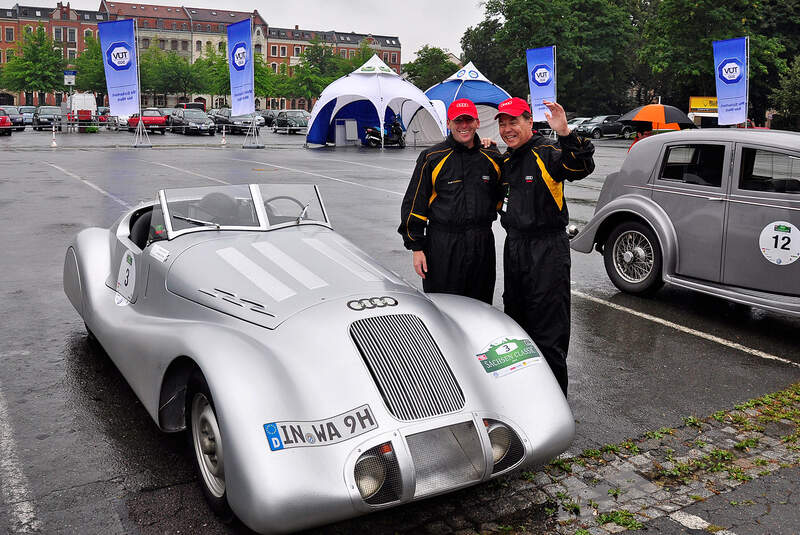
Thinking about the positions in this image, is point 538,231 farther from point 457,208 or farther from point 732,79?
point 732,79

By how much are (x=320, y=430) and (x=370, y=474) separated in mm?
292

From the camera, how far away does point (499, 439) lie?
3600mm

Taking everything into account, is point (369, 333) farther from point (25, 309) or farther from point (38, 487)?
point (25, 309)

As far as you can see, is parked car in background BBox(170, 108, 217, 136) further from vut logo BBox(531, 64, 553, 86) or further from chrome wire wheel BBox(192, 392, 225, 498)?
chrome wire wheel BBox(192, 392, 225, 498)

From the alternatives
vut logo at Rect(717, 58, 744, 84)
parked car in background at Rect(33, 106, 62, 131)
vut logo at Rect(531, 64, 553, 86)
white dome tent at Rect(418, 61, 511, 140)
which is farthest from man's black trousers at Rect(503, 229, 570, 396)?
parked car in background at Rect(33, 106, 62, 131)

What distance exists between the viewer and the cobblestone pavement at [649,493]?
355 cm

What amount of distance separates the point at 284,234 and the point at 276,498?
6.96 ft

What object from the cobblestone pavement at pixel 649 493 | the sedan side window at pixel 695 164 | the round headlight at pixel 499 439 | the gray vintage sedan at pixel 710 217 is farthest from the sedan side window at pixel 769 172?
the round headlight at pixel 499 439

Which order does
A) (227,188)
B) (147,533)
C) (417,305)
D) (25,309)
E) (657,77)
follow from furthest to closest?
1. (657,77)
2. (25,309)
3. (227,188)
4. (417,305)
5. (147,533)

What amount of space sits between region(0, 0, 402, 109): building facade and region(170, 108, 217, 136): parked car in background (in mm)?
58713

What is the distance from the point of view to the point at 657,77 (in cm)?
6144

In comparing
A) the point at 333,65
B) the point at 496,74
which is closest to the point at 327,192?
the point at 496,74

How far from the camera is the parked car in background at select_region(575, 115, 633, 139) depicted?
5056 centimetres

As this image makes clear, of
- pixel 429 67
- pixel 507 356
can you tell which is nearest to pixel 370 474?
pixel 507 356
